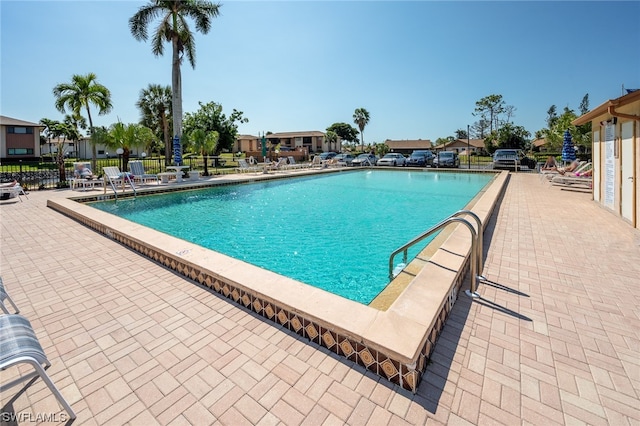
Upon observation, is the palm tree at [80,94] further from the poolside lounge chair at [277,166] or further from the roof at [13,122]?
the roof at [13,122]

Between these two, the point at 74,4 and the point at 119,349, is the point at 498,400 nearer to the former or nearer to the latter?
the point at 119,349

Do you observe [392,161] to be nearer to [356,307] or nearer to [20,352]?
[356,307]

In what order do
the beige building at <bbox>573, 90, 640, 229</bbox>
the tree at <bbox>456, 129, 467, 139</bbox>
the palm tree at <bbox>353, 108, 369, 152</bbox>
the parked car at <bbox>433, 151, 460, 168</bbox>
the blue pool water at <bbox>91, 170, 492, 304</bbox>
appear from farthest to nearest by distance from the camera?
1. the tree at <bbox>456, 129, 467, 139</bbox>
2. the palm tree at <bbox>353, 108, 369, 152</bbox>
3. the parked car at <bbox>433, 151, 460, 168</bbox>
4. the beige building at <bbox>573, 90, 640, 229</bbox>
5. the blue pool water at <bbox>91, 170, 492, 304</bbox>

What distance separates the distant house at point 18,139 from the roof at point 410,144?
55975 millimetres

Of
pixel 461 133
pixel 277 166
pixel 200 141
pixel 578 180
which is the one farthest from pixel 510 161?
pixel 461 133

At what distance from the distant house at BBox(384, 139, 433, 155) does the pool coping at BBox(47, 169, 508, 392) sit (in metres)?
63.3

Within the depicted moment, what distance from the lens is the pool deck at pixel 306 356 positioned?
186 centimetres

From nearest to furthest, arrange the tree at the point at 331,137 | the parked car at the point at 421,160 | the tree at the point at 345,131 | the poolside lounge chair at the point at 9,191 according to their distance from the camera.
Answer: the poolside lounge chair at the point at 9,191 → the parked car at the point at 421,160 → the tree at the point at 331,137 → the tree at the point at 345,131

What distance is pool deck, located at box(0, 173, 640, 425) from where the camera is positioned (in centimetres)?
186

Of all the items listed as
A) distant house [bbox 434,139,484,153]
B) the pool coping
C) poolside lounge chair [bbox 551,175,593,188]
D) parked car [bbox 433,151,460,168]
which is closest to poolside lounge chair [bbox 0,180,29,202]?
the pool coping

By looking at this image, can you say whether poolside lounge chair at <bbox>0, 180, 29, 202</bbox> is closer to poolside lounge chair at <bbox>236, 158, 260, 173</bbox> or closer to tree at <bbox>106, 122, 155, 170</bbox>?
tree at <bbox>106, 122, 155, 170</bbox>

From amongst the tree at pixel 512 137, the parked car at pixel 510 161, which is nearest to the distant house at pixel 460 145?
the tree at pixel 512 137

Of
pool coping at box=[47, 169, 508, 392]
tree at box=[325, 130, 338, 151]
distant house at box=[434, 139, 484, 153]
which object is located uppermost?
tree at box=[325, 130, 338, 151]

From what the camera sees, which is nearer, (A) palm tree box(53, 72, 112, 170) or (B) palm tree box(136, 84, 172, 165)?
(A) palm tree box(53, 72, 112, 170)
